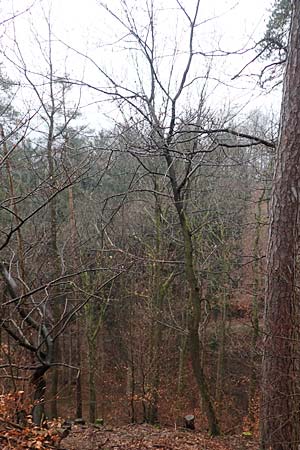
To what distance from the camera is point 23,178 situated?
838cm

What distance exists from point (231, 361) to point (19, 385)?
8.65 m

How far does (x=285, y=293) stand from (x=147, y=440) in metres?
4.78

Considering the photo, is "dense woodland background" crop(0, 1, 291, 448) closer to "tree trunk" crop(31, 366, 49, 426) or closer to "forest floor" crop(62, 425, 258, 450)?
"tree trunk" crop(31, 366, 49, 426)

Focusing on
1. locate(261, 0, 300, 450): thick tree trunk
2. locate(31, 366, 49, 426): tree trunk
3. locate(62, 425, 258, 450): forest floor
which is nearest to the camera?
locate(261, 0, 300, 450): thick tree trunk

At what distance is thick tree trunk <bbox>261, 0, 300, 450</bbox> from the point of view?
356 cm

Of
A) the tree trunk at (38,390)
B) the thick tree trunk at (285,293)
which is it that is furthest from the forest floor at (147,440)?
the thick tree trunk at (285,293)

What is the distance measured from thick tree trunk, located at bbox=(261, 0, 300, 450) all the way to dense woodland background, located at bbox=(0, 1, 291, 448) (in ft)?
1.49

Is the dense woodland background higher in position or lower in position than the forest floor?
higher

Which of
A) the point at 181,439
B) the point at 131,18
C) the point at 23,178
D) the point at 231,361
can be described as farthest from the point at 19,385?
the point at 231,361

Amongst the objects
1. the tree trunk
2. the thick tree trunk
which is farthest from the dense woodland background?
the thick tree trunk

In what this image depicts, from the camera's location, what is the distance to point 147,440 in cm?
692

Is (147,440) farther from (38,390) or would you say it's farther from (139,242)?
(139,242)

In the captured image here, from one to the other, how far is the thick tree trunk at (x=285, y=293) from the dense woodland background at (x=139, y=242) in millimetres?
455

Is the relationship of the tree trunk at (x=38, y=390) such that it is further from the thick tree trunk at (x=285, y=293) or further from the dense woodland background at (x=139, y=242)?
the thick tree trunk at (x=285, y=293)
